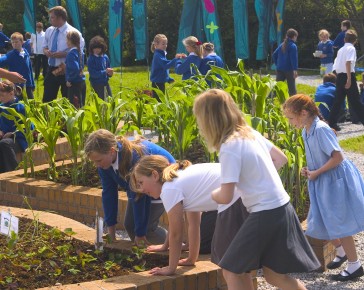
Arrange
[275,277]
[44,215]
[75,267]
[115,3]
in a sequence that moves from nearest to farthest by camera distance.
Answer: 1. [275,277]
2. [75,267]
3. [44,215]
4. [115,3]

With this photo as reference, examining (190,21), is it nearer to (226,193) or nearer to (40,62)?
(40,62)

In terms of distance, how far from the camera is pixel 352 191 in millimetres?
5961

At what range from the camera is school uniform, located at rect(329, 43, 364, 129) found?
12742 millimetres

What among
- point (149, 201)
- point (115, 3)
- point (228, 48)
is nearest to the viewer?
point (149, 201)

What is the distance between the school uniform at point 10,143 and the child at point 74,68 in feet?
7.45

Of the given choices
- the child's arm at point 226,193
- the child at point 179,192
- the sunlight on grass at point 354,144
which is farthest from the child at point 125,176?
the sunlight on grass at point 354,144

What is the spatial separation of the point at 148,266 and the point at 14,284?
2.79 ft

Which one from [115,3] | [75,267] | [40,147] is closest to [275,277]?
[75,267]

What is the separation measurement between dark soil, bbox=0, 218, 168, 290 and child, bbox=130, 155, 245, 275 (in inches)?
13.4

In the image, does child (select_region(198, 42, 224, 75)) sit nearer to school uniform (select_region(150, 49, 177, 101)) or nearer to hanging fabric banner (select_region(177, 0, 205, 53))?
school uniform (select_region(150, 49, 177, 101))

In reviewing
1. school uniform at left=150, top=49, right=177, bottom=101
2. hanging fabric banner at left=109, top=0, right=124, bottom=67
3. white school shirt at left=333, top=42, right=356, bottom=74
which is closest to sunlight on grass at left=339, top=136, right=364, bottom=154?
white school shirt at left=333, top=42, right=356, bottom=74

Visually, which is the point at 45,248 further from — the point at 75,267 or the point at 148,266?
the point at 148,266

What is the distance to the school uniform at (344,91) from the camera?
12742 mm

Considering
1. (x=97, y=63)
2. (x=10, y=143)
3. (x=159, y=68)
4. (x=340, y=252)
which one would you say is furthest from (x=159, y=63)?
(x=340, y=252)
